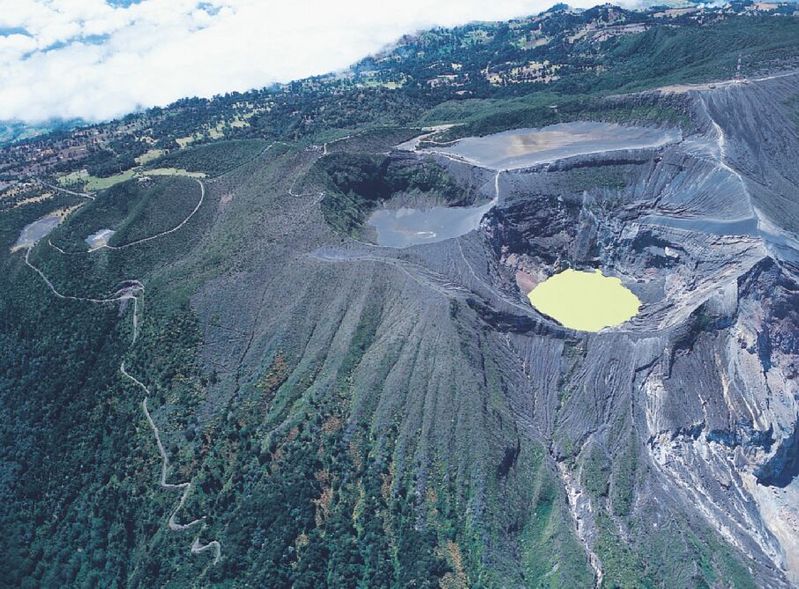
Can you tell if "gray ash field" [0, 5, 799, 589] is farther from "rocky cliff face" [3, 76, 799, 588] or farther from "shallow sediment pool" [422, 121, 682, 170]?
"shallow sediment pool" [422, 121, 682, 170]

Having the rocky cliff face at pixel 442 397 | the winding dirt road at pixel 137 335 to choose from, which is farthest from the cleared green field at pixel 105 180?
the rocky cliff face at pixel 442 397

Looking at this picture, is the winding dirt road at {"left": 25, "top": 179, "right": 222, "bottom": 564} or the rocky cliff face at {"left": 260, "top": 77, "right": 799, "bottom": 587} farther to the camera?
the rocky cliff face at {"left": 260, "top": 77, "right": 799, "bottom": 587}

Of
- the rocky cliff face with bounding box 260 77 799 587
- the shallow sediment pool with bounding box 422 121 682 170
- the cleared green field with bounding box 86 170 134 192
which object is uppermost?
the cleared green field with bounding box 86 170 134 192

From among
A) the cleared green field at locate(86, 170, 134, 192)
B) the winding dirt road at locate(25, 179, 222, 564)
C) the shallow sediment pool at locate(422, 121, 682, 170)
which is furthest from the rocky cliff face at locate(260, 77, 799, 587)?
the cleared green field at locate(86, 170, 134, 192)

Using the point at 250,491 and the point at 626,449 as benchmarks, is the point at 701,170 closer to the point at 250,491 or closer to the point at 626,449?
the point at 626,449

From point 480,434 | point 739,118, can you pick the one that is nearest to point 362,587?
point 480,434

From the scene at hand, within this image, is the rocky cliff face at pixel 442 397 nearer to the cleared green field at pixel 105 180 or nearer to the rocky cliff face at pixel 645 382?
the rocky cliff face at pixel 645 382

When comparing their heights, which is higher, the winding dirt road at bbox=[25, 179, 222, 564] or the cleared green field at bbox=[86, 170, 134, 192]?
the cleared green field at bbox=[86, 170, 134, 192]

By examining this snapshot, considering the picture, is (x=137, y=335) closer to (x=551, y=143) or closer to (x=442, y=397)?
(x=442, y=397)
